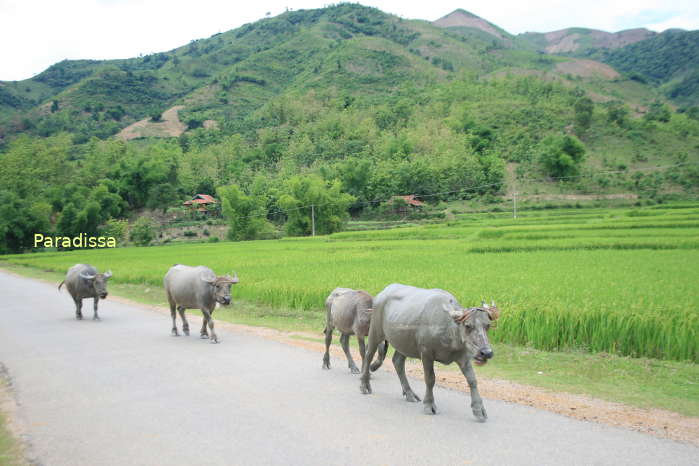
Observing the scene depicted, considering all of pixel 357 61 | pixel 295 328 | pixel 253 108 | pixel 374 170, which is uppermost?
pixel 357 61

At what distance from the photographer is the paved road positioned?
15.4ft

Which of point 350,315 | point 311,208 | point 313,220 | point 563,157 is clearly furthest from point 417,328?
point 563,157

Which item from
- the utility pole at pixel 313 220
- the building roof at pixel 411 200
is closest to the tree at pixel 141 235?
the utility pole at pixel 313 220

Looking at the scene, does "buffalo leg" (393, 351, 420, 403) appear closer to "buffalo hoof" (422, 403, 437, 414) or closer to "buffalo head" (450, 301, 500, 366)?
"buffalo hoof" (422, 403, 437, 414)

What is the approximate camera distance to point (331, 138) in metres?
101

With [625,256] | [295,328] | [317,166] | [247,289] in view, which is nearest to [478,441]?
Answer: [295,328]

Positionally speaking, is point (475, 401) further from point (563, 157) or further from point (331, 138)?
point (331, 138)

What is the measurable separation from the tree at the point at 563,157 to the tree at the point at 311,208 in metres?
26.4

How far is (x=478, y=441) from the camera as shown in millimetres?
4938

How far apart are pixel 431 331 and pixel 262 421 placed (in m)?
2.10

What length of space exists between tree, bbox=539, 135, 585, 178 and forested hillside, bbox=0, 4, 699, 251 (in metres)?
0.18

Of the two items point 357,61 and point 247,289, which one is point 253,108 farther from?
point 247,289

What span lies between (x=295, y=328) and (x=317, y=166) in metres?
76.7

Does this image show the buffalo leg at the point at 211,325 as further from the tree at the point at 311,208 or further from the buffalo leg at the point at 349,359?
the tree at the point at 311,208
